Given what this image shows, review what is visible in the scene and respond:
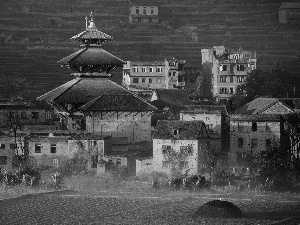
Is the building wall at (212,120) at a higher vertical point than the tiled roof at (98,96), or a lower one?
lower

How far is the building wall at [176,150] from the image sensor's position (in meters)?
61.8

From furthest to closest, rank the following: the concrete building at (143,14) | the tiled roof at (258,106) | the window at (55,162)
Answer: the concrete building at (143,14)
the tiled roof at (258,106)
the window at (55,162)

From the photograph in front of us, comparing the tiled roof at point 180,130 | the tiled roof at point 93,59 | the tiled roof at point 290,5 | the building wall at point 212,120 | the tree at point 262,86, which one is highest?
the tiled roof at point 290,5

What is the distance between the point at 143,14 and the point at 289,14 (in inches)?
399

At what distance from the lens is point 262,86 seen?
81.8 metres

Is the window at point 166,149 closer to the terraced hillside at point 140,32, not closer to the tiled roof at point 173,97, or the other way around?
the tiled roof at point 173,97

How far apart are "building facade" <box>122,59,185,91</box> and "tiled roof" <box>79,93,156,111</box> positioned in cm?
2323

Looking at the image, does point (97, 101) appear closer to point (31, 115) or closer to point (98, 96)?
point (98, 96)

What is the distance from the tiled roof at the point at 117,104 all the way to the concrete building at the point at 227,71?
19585 mm

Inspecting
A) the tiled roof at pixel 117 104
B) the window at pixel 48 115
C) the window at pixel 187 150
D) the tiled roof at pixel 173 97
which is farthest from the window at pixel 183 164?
the tiled roof at pixel 173 97

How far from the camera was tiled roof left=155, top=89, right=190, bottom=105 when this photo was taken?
77.5 m

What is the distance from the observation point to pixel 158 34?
108 m

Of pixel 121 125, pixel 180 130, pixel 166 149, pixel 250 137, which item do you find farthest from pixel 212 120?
pixel 166 149

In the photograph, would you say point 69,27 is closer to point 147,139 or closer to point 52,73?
point 52,73
